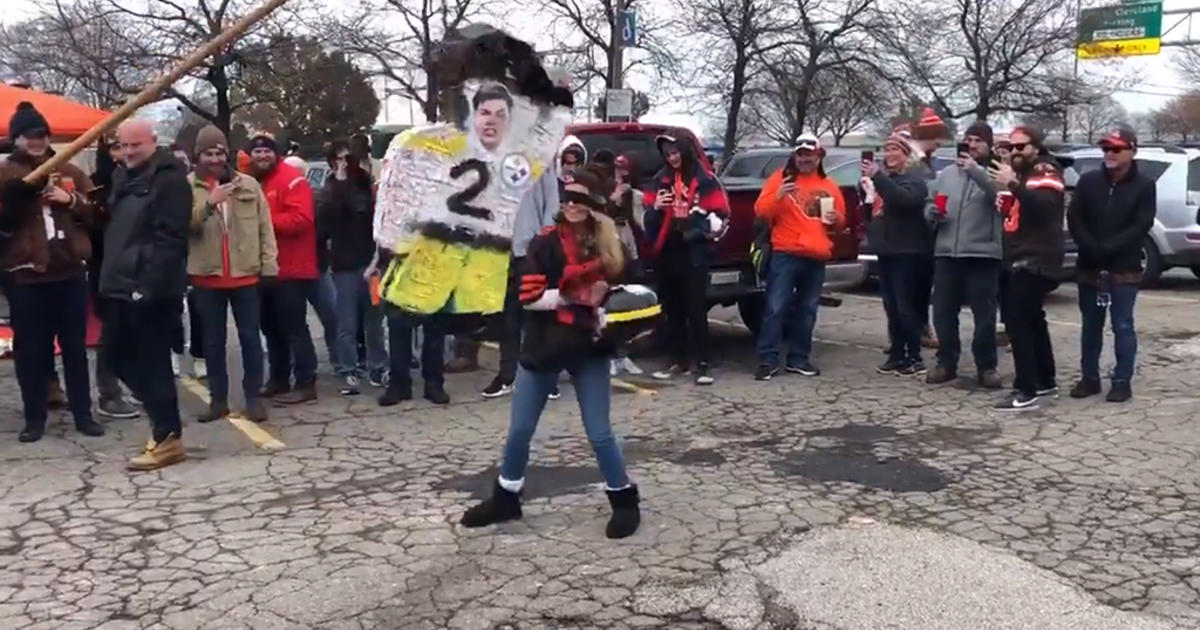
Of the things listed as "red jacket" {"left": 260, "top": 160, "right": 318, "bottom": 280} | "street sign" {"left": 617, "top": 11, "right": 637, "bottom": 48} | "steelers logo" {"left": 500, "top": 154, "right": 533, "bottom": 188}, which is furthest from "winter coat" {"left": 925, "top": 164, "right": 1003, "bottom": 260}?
"street sign" {"left": 617, "top": 11, "right": 637, "bottom": 48}

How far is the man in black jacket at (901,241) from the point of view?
8742mm

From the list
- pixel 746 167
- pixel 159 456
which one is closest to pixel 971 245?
pixel 159 456

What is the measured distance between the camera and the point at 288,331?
8234 mm

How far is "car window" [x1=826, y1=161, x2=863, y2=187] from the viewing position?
13125 millimetres

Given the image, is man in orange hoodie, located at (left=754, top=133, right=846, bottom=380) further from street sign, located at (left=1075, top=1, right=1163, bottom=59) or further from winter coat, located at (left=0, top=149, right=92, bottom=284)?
street sign, located at (left=1075, top=1, right=1163, bottom=59)

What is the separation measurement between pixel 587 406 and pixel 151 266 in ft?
8.59

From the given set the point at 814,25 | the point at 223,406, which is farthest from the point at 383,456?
the point at 814,25

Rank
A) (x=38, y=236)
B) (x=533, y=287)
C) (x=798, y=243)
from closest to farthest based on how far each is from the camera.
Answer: (x=533, y=287) < (x=38, y=236) < (x=798, y=243)

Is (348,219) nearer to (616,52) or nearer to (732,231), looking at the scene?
(732,231)

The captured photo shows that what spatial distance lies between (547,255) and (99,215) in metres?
3.85

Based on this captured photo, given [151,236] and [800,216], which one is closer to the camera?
[151,236]

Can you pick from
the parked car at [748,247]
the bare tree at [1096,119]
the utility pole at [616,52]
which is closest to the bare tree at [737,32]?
the utility pole at [616,52]

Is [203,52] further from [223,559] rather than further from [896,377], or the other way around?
[896,377]

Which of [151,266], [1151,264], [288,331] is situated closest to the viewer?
[151,266]
